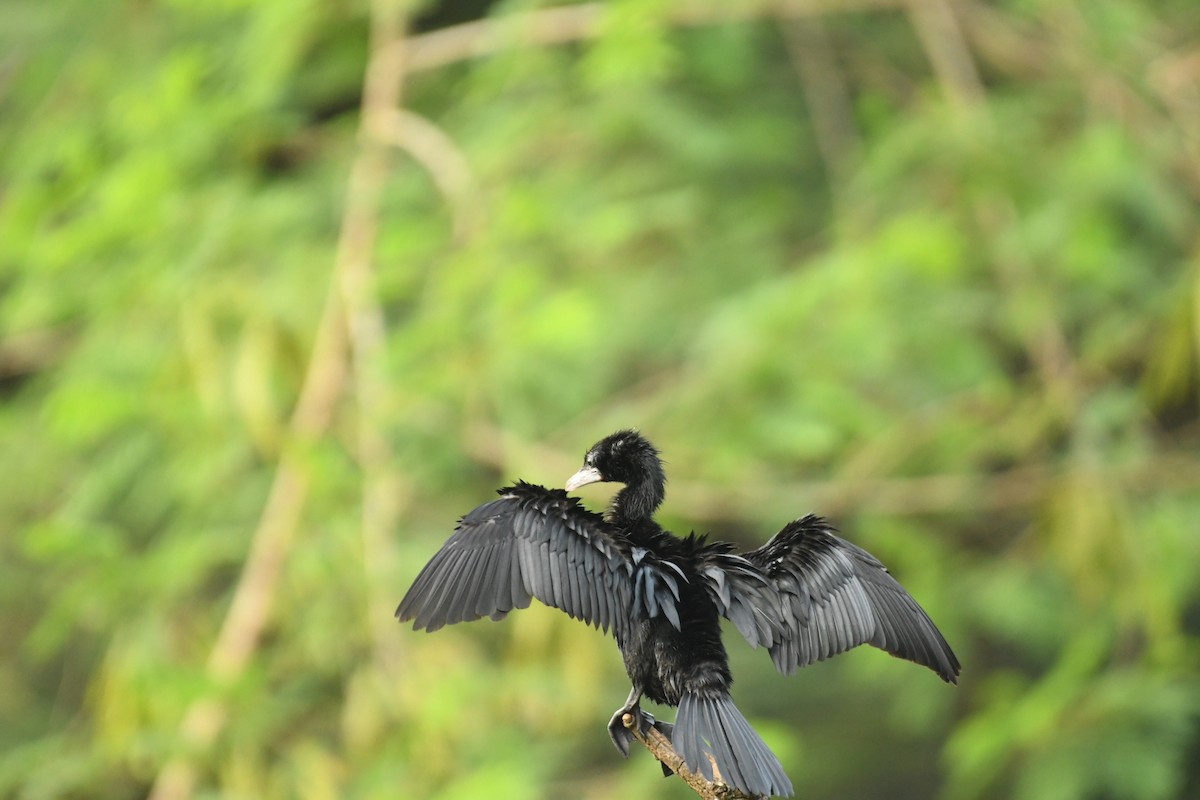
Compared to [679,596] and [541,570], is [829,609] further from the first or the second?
[541,570]

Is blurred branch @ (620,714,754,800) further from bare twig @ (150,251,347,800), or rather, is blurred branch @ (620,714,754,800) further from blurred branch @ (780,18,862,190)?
blurred branch @ (780,18,862,190)

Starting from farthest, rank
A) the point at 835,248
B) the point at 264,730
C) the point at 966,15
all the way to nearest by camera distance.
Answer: the point at 966,15 → the point at 835,248 → the point at 264,730

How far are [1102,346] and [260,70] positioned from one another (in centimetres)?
428

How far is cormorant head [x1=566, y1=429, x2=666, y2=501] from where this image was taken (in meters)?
2.77

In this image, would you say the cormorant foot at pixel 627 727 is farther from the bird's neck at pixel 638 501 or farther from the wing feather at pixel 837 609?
the bird's neck at pixel 638 501

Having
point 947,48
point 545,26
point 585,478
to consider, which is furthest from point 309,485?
point 947,48

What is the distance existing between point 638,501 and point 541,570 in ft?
1.48

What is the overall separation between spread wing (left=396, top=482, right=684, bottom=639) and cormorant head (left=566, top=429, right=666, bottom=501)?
0.80 feet

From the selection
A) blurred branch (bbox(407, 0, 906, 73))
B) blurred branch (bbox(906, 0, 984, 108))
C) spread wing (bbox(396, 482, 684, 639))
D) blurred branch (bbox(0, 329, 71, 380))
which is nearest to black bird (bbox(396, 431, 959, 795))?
spread wing (bbox(396, 482, 684, 639))

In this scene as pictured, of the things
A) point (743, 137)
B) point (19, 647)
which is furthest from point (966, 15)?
point (19, 647)

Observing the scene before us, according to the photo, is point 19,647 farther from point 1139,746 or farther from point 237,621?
point 1139,746

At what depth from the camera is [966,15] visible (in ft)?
26.8

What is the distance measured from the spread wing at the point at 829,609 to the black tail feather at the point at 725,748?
134mm

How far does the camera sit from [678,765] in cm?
222
